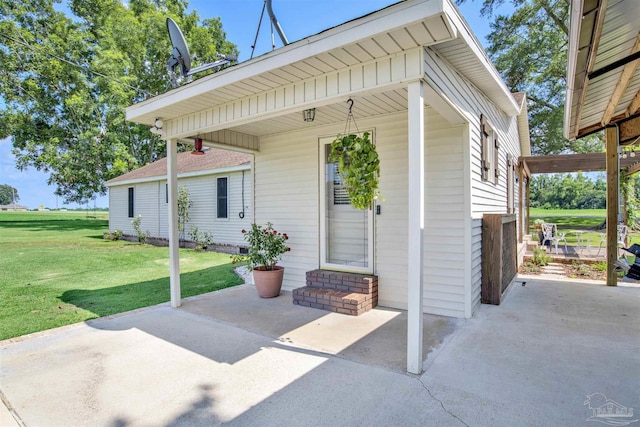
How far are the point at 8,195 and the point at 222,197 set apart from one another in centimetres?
8685

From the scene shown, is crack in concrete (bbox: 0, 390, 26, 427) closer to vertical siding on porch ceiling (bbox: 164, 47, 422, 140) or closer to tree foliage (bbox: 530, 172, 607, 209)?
vertical siding on porch ceiling (bbox: 164, 47, 422, 140)

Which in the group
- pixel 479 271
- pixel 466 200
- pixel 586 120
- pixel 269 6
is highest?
pixel 269 6

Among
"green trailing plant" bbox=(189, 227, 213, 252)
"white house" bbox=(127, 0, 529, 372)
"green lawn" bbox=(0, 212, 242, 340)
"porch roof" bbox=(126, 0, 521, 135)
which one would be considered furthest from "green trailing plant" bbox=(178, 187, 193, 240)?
"porch roof" bbox=(126, 0, 521, 135)

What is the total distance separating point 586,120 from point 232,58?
596cm

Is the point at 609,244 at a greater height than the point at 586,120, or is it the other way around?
the point at 586,120

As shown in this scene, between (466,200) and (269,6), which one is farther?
(269,6)

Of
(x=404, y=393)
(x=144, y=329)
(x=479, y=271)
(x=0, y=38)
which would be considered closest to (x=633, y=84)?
(x=479, y=271)

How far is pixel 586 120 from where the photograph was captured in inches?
230

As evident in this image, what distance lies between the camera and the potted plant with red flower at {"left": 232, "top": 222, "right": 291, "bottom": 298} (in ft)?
16.9

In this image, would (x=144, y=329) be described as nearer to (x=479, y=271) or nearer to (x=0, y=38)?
(x=479, y=271)

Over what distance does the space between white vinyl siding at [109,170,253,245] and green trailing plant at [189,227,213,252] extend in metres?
0.17

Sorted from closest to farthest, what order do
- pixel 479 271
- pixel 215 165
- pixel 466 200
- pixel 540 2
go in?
pixel 466 200 < pixel 479 271 < pixel 215 165 < pixel 540 2

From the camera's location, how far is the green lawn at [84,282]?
14.4 ft

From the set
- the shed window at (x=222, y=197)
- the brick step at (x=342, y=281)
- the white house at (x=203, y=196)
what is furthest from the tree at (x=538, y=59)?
the brick step at (x=342, y=281)
